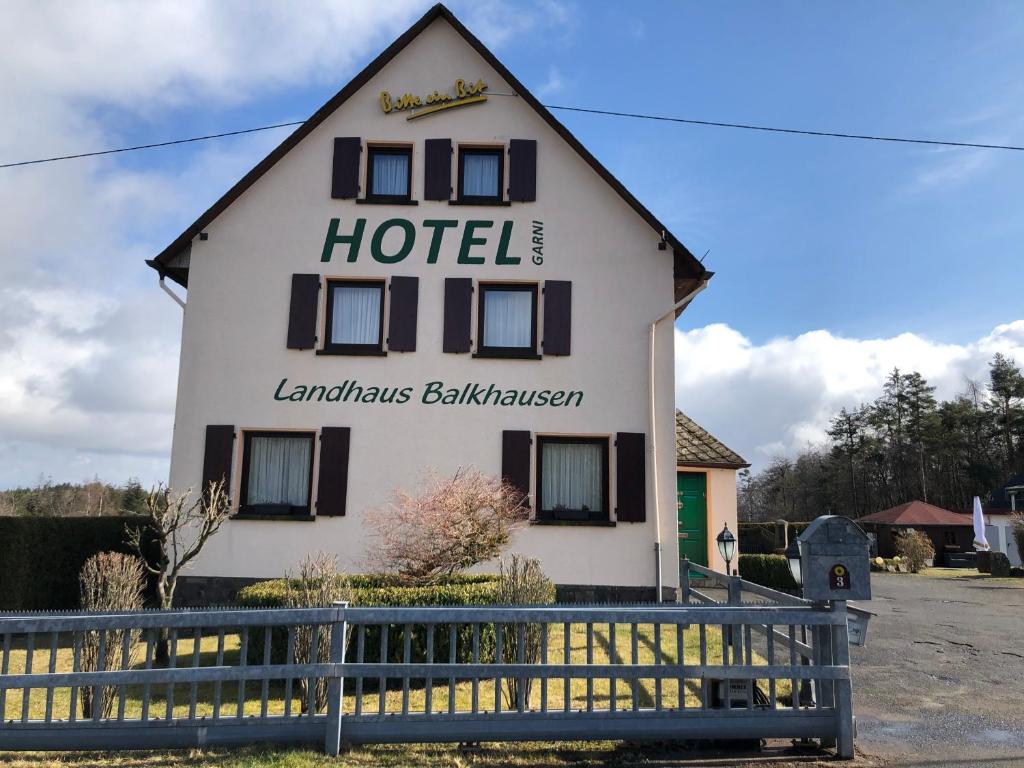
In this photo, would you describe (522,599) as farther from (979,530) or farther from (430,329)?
(979,530)

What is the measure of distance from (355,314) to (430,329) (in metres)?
1.33

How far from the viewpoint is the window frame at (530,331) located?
12.0 meters

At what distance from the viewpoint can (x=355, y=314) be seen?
40.3 feet

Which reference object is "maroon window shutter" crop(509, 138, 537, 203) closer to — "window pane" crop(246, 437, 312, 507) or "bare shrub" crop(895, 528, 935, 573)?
"window pane" crop(246, 437, 312, 507)

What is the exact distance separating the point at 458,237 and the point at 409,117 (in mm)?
2384

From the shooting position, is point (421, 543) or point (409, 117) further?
point (409, 117)

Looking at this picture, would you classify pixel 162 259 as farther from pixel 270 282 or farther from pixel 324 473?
pixel 324 473

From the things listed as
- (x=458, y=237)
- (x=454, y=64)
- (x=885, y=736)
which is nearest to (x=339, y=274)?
(x=458, y=237)

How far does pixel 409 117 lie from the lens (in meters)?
12.7

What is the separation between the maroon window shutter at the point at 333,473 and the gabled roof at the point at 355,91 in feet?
13.4

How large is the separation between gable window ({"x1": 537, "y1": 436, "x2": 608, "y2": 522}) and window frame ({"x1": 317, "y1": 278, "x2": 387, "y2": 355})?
10.4 feet

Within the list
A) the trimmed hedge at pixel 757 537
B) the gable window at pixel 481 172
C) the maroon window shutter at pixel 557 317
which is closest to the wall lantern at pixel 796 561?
the maroon window shutter at pixel 557 317

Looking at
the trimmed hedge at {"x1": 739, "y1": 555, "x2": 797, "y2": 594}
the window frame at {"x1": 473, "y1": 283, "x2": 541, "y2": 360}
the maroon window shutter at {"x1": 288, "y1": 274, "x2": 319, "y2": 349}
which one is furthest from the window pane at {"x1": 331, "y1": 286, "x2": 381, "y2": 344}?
the trimmed hedge at {"x1": 739, "y1": 555, "x2": 797, "y2": 594}

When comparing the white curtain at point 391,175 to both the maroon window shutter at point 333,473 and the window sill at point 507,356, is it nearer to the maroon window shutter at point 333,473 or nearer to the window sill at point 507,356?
the window sill at point 507,356
